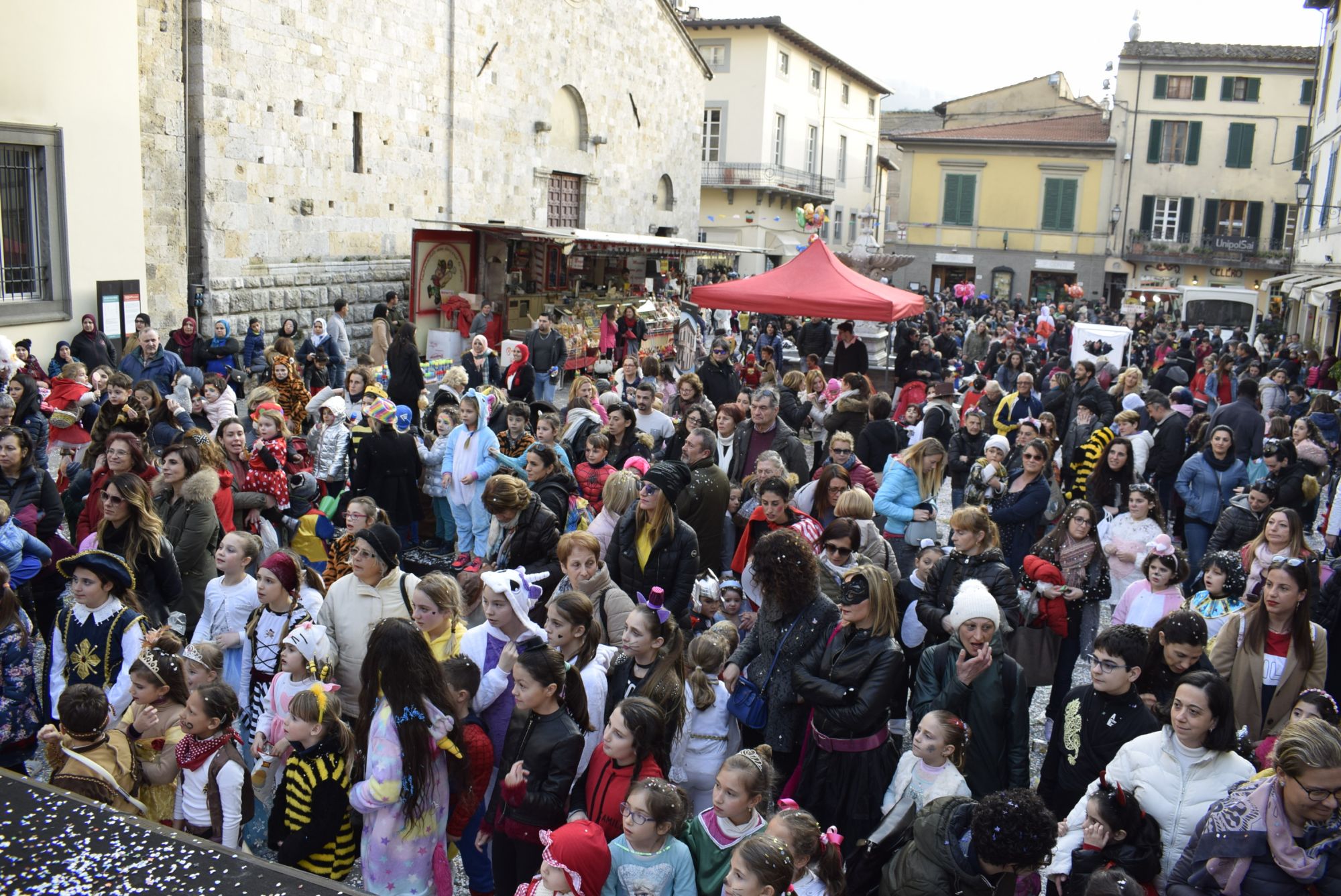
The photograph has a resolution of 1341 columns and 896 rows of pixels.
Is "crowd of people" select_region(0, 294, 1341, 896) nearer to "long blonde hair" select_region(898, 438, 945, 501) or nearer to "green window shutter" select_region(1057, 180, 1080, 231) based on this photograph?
"long blonde hair" select_region(898, 438, 945, 501)

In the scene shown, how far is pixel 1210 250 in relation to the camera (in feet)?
134

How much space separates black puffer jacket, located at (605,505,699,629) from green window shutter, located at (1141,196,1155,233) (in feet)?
138

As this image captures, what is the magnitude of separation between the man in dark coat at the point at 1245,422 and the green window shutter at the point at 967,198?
123 ft

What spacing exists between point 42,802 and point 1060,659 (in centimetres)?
511

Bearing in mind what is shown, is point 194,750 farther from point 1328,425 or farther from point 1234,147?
point 1234,147

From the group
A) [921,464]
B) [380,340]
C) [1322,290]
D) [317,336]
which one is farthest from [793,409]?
[1322,290]

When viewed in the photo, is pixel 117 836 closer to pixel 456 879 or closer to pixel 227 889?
pixel 227 889

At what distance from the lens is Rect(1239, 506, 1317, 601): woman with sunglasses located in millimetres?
5379

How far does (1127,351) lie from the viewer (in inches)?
676

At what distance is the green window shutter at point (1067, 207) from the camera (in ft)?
142

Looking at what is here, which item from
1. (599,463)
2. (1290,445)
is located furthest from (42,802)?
(1290,445)

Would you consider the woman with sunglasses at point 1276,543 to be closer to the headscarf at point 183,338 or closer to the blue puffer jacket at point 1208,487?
the blue puffer jacket at point 1208,487

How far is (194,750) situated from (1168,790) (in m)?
3.40

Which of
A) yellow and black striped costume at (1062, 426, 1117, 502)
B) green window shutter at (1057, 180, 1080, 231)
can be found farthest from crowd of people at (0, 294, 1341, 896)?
green window shutter at (1057, 180, 1080, 231)
